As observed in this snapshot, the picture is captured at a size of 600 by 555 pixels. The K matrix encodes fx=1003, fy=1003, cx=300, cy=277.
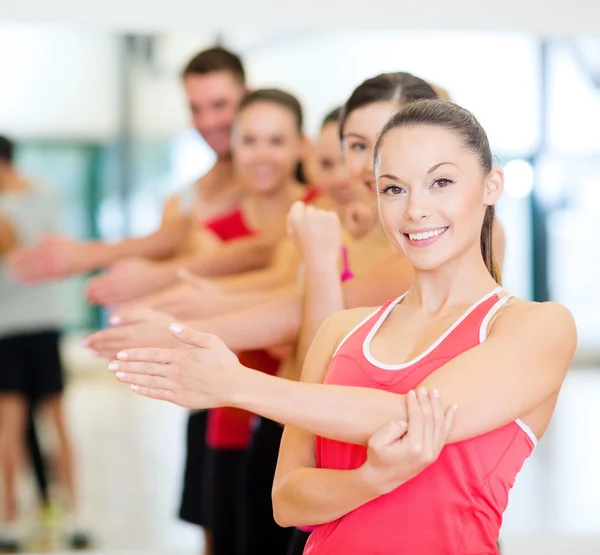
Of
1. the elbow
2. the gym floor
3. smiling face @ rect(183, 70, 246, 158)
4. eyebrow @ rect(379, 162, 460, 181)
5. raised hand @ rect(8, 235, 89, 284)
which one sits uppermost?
smiling face @ rect(183, 70, 246, 158)

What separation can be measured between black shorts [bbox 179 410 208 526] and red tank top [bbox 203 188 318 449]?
19 centimetres

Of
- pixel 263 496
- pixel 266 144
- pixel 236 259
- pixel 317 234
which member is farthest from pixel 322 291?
pixel 266 144

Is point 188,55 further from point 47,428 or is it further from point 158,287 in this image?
point 47,428

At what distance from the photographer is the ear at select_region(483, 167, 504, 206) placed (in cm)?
141

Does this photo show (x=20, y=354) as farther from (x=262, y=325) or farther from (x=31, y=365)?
(x=262, y=325)

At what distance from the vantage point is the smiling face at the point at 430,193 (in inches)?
53.4

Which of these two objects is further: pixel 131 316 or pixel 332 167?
pixel 332 167

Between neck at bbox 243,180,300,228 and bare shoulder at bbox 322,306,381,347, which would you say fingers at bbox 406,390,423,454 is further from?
neck at bbox 243,180,300,228

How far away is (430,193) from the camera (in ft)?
4.46

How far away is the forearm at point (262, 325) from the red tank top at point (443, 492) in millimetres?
615

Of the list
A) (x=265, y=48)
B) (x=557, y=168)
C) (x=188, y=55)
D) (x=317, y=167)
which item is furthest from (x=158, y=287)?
(x=557, y=168)

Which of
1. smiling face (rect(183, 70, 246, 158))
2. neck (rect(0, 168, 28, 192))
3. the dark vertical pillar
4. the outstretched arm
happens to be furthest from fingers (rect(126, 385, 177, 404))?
the dark vertical pillar

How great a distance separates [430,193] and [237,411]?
4.76 feet

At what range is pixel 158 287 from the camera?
9.17 ft
